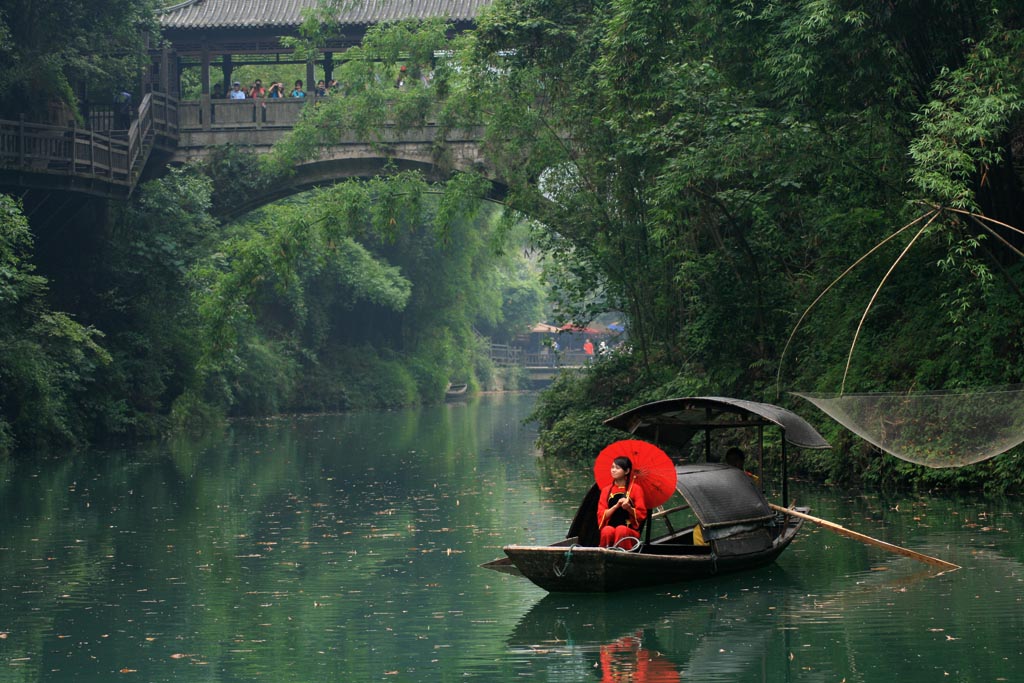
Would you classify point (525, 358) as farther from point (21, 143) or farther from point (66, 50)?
point (21, 143)

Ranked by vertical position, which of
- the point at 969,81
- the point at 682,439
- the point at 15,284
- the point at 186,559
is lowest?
the point at 186,559

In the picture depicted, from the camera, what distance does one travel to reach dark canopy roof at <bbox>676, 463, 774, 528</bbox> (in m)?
11.2

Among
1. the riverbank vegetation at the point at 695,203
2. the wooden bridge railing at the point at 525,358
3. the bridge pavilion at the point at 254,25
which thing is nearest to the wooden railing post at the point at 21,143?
the riverbank vegetation at the point at 695,203

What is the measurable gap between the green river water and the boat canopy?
50cm

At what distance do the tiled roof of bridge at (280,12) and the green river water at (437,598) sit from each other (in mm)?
13430

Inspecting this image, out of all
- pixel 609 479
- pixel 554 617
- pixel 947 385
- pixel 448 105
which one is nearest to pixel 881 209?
pixel 947 385

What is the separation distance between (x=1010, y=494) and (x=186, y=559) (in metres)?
8.81

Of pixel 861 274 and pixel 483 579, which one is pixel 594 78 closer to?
pixel 861 274

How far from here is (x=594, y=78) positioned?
2252 cm

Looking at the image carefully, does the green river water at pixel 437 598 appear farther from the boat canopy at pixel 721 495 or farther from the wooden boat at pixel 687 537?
the boat canopy at pixel 721 495

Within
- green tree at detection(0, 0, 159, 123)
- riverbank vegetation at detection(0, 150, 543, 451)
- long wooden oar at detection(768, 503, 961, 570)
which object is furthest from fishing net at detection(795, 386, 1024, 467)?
green tree at detection(0, 0, 159, 123)

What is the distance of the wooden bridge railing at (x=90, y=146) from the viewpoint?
79.5ft

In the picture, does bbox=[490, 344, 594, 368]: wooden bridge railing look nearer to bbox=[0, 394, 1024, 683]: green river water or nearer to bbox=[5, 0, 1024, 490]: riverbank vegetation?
bbox=[5, 0, 1024, 490]: riverbank vegetation

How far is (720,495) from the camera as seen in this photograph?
1152 cm
